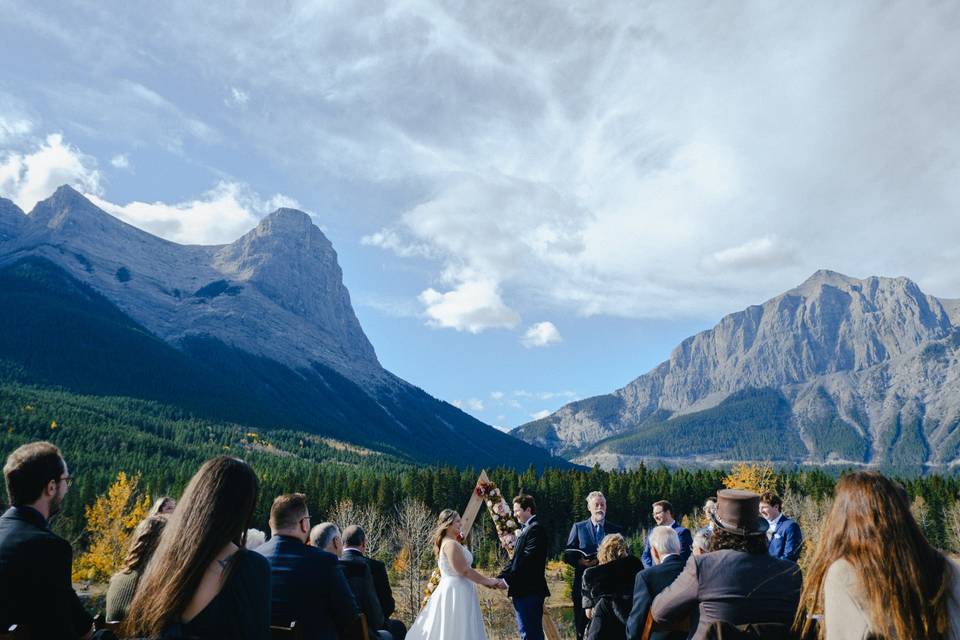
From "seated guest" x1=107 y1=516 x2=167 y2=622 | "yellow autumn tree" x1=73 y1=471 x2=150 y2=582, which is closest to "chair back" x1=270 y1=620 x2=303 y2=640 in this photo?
"seated guest" x1=107 y1=516 x2=167 y2=622

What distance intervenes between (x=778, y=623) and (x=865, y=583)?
929 mm

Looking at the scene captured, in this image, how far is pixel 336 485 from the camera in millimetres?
77375

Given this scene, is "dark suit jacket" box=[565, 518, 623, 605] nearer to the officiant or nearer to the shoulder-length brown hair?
the officiant

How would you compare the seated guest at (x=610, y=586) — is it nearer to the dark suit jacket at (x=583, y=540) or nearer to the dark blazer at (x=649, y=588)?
the dark blazer at (x=649, y=588)

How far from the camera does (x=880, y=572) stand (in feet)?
10.2

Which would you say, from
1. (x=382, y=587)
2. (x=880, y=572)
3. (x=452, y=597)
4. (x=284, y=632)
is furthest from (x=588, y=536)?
(x=880, y=572)

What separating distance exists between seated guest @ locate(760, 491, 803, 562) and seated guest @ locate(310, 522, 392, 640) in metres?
5.79

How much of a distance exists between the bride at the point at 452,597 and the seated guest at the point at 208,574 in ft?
16.3

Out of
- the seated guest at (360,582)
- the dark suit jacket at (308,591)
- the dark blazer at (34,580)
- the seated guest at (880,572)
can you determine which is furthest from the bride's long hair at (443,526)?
the seated guest at (880,572)

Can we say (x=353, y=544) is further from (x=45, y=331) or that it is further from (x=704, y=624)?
(x=45, y=331)

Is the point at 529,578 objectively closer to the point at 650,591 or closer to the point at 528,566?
the point at 528,566

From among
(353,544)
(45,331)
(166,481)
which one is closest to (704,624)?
(353,544)

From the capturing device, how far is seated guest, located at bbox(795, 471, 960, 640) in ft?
10.1

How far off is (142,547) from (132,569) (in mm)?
169
